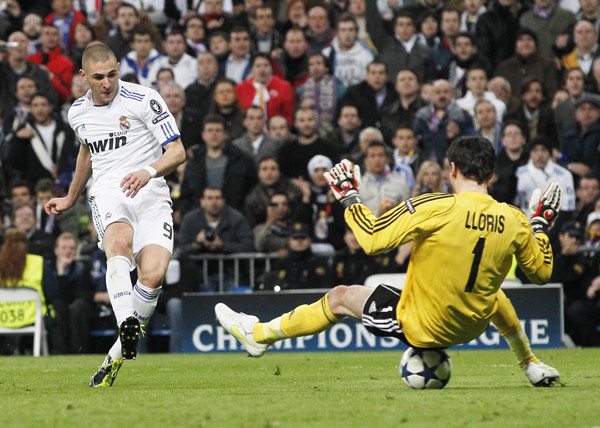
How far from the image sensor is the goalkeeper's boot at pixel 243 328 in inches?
345

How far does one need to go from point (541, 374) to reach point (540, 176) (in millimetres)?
8115

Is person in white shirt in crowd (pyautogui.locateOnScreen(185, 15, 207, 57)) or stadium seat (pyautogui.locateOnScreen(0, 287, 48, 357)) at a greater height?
person in white shirt in crowd (pyautogui.locateOnScreen(185, 15, 207, 57))

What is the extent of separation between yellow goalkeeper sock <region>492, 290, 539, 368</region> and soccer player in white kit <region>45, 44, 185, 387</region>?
2.73 metres

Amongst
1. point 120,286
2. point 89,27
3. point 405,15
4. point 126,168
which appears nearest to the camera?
point 120,286

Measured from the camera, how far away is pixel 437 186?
16.2m

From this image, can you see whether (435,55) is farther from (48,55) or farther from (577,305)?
(48,55)

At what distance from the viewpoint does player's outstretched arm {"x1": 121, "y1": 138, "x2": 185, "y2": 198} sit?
9086 millimetres

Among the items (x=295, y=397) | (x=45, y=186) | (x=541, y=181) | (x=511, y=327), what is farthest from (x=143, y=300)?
(x=45, y=186)

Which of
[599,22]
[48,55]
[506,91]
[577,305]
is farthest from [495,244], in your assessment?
[48,55]

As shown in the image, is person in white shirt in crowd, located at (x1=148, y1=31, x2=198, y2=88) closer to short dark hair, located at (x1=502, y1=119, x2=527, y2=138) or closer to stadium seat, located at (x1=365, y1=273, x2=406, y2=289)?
short dark hair, located at (x1=502, y1=119, x2=527, y2=138)

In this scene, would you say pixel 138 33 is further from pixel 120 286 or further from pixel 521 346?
pixel 521 346

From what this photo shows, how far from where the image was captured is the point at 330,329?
16047 mm

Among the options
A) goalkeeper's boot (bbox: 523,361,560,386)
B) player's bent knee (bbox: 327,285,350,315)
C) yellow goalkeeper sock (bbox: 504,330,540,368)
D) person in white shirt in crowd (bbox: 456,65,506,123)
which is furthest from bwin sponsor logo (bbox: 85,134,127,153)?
person in white shirt in crowd (bbox: 456,65,506,123)

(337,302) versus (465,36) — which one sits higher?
(465,36)
